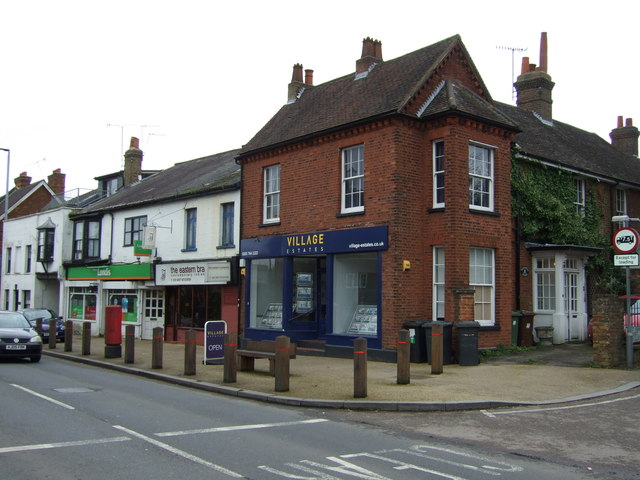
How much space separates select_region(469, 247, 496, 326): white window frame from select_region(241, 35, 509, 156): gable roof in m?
4.07

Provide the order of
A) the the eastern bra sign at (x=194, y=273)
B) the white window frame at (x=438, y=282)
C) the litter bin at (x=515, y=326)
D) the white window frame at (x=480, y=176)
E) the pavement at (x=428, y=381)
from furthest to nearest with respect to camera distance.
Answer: the the eastern bra sign at (x=194, y=273), the litter bin at (x=515, y=326), the white window frame at (x=480, y=176), the white window frame at (x=438, y=282), the pavement at (x=428, y=381)

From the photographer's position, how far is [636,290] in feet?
69.6

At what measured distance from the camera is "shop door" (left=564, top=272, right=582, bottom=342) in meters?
20.4

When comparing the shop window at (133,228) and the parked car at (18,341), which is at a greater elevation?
the shop window at (133,228)

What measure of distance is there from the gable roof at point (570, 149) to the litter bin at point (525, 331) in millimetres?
5259

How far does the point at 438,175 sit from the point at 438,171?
109 millimetres

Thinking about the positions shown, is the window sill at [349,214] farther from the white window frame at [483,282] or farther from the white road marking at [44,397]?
the white road marking at [44,397]

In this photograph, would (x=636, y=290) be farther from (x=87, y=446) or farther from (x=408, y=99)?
(x=87, y=446)

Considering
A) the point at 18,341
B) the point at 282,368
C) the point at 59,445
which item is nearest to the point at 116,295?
the point at 18,341

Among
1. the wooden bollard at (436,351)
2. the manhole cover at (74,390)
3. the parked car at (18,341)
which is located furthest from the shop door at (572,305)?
the parked car at (18,341)

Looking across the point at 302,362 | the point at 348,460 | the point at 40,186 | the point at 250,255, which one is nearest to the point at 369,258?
the point at 302,362

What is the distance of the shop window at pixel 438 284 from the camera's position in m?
17.0

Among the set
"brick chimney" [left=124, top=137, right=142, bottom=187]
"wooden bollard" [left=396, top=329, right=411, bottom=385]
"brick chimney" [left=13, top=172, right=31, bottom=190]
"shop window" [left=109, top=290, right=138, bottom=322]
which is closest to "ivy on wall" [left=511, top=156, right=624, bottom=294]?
"wooden bollard" [left=396, top=329, right=411, bottom=385]

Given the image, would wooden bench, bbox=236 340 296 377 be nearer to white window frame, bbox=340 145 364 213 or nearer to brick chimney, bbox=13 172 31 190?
white window frame, bbox=340 145 364 213
